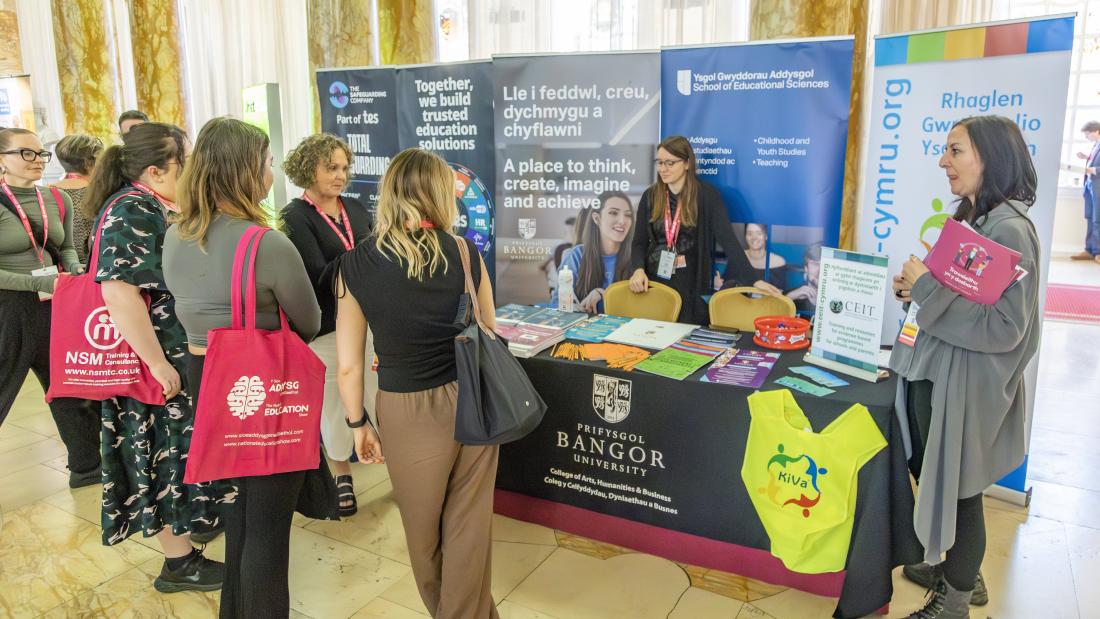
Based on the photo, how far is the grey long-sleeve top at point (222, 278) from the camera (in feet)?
5.99

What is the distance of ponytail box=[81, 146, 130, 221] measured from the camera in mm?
2258

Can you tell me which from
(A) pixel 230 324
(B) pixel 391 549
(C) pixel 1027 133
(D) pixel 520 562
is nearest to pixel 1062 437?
(C) pixel 1027 133

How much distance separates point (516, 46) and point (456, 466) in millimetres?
4189

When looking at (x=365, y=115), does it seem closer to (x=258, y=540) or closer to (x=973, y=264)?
(x=258, y=540)

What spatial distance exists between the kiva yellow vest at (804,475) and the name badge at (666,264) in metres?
1.48

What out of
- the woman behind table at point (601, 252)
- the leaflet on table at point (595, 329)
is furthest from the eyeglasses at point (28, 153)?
the woman behind table at point (601, 252)

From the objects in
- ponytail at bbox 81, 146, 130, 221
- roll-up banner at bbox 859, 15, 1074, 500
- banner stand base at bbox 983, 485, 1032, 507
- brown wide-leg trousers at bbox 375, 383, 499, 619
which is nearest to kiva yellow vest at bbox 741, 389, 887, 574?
brown wide-leg trousers at bbox 375, 383, 499, 619

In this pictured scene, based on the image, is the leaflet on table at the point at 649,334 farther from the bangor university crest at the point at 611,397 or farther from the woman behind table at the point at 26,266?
the woman behind table at the point at 26,266

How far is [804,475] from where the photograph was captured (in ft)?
7.13

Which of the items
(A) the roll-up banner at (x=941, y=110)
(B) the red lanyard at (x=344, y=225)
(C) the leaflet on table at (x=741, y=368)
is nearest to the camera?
(C) the leaflet on table at (x=741, y=368)

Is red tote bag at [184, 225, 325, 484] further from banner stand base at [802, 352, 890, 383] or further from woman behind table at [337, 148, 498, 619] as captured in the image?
banner stand base at [802, 352, 890, 383]

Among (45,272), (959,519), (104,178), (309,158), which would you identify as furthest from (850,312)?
(45,272)

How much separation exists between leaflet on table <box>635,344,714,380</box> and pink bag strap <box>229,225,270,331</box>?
123 cm

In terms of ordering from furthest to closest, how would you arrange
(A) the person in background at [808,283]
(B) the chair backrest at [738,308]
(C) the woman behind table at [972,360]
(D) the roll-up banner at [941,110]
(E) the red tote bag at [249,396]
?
1. (A) the person in background at [808,283]
2. (B) the chair backrest at [738,308]
3. (D) the roll-up banner at [941,110]
4. (C) the woman behind table at [972,360]
5. (E) the red tote bag at [249,396]
